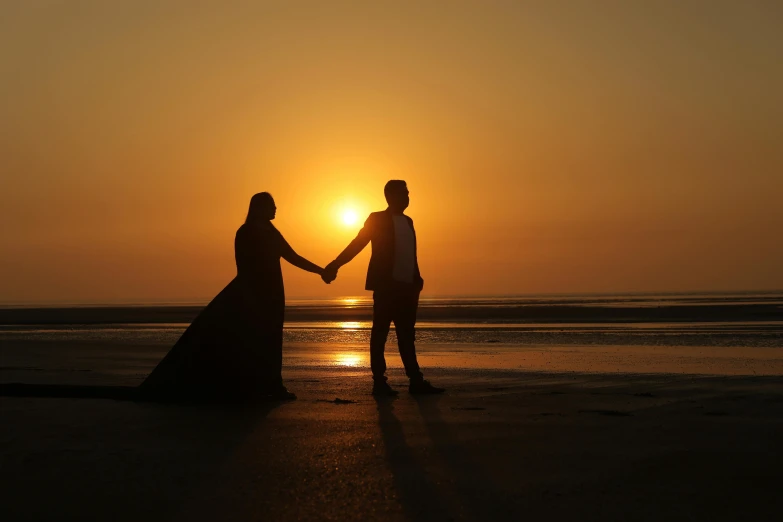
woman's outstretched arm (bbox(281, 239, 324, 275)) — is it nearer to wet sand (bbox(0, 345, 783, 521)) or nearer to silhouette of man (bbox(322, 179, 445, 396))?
silhouette of man (bbox(322, 179, 445, 396))

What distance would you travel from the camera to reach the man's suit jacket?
8.47 meters

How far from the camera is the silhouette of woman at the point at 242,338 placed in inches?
290

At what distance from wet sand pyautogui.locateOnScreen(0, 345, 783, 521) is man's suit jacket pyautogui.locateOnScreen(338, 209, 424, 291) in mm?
1284

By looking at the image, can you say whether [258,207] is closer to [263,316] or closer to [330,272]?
[263,316]

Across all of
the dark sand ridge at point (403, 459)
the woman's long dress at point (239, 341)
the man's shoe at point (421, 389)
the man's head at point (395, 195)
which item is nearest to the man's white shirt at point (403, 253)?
the man's head at point (395, 195)

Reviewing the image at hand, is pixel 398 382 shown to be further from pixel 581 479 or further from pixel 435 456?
pixel 581 479

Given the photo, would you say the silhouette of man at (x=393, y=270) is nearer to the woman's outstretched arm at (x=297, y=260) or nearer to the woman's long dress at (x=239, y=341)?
the woman's outstretched arm at (x=297, y=260)

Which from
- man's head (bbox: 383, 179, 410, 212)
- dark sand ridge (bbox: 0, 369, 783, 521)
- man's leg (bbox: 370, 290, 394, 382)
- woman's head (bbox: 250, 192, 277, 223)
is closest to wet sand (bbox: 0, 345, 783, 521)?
dark sand ridge (bbox: 0, 369, 783, 521)

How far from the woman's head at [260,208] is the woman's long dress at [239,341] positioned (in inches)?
2.9

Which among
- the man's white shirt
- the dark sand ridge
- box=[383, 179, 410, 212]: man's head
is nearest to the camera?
the dark sand ridge

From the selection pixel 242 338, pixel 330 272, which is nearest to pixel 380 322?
pixel 330 272

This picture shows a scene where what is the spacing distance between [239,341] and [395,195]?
227 cm

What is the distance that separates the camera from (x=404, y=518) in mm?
3404

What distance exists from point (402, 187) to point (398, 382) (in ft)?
7.29
